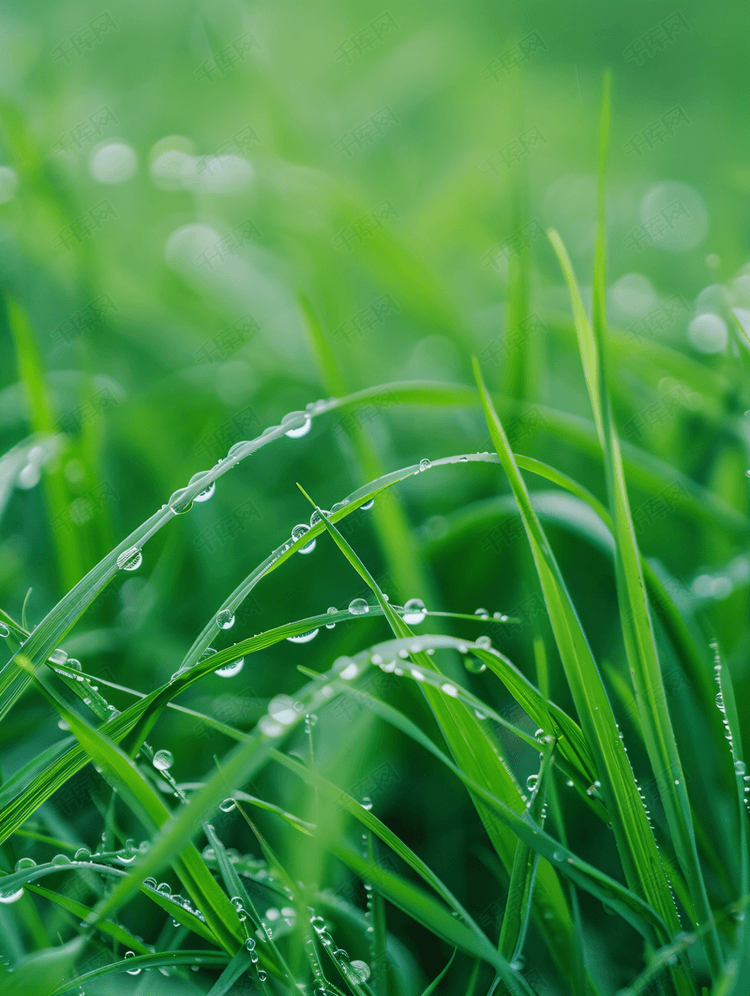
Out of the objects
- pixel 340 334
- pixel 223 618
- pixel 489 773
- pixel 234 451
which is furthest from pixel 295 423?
pixel 340 334

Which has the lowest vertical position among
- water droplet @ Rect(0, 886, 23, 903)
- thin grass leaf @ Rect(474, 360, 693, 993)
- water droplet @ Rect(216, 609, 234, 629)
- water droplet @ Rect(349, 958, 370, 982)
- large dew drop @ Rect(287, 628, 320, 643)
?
water droplet @ Rect(349, 958, 370, 982)

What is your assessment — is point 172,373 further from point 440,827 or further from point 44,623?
point 440,827

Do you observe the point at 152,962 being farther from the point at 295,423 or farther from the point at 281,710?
the point at 295,423

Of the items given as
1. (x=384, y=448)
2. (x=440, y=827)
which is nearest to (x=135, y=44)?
(x=384, y=448)

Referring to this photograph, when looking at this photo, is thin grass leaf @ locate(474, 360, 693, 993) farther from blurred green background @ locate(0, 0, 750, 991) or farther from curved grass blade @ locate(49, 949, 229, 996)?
curved grass blade @ locate(49, 949, 229, 996)

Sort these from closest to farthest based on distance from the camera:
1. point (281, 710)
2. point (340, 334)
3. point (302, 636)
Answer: point (281, 710), point (302, 636), point (340, 334)

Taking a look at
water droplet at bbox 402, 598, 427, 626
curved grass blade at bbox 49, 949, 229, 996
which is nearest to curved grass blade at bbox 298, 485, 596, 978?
water droplet at bbox 402, 598, 427, 626

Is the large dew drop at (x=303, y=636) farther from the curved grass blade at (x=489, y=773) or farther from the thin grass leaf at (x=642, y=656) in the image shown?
the thin grass leaf at (x=642, y=656)

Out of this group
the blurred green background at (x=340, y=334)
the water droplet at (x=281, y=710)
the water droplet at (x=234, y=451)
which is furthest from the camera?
the blurred green background at (x=340, y=334)

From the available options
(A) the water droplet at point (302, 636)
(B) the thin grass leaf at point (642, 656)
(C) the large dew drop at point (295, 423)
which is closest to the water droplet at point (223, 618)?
(A) the water droplet at point (302, 636)
